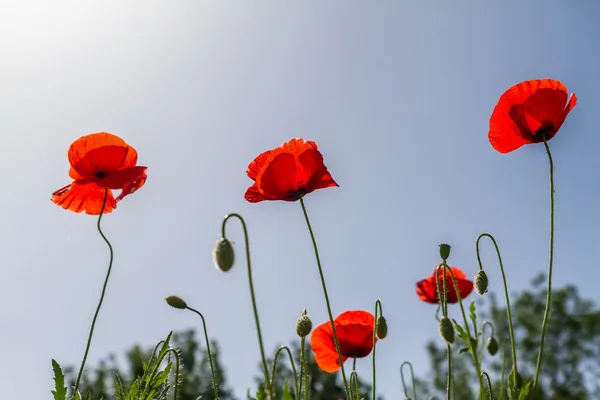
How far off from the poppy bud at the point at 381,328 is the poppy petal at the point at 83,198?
1077mm

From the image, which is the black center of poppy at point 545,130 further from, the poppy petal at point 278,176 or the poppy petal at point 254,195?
the poppy petal at point 254,195

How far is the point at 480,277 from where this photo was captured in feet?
6.13

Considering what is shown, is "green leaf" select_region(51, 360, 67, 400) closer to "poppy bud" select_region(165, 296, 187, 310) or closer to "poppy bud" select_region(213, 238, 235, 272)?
"poppy bud" select_region(165, 296, 187, 310)

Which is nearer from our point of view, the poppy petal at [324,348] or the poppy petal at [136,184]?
the poppy petal at [136,184]

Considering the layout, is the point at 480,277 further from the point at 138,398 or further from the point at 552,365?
the point at 552,365

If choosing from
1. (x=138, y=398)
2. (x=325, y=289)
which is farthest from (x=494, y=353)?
(x=138, y=398)

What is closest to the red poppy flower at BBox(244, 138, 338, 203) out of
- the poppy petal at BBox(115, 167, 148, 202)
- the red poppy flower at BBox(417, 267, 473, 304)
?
the poppy petal at BBox(115, 167, 148, 202)

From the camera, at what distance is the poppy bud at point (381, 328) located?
189cm

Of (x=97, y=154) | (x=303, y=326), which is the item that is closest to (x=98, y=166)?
(x=97, y=154)

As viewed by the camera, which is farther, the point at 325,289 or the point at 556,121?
the point at 556,121

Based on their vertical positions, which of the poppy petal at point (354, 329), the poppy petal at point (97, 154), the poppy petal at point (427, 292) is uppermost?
the poppy petal at point (97, 154)

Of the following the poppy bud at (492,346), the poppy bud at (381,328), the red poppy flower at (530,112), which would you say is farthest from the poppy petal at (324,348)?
the red poppy flower at (530,112)

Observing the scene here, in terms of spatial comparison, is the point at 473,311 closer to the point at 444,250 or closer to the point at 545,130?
the point at 444,250

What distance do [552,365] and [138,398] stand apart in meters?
24.8
